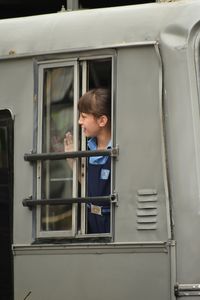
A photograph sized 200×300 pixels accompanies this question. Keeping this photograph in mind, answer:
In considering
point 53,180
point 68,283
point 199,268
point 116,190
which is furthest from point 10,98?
point 199,268

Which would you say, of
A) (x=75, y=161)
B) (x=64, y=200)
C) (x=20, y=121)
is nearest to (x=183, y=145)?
(x=75, y=161)

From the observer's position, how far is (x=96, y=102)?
379 cm

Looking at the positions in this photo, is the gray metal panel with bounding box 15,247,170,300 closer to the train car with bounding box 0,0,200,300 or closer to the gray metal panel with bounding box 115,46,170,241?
the train car with bounding box 0,0,200,300

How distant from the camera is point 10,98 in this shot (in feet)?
13.0

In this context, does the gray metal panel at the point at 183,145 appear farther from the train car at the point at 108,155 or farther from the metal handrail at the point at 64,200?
the metal handrail at the point at 64,200

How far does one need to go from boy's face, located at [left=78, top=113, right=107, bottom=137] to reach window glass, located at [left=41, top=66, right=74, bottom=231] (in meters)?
0.07

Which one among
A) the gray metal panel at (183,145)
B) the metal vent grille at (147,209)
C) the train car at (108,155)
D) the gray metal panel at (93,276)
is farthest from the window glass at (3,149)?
the gray metal panel at (183,145)

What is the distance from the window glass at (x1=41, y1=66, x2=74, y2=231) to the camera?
3781 mm

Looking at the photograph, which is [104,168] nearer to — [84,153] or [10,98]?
[84,153]

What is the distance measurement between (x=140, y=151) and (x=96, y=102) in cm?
38

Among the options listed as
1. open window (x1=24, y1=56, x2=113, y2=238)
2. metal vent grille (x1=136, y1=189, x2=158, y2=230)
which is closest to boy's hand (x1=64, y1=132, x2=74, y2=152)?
open window (x1=24, y1=56, x2=113, y2=238)

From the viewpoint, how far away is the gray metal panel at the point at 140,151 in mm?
3576

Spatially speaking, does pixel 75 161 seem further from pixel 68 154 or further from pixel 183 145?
pixel 183 145

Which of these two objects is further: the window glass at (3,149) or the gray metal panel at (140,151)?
the window glass at (3,149)
